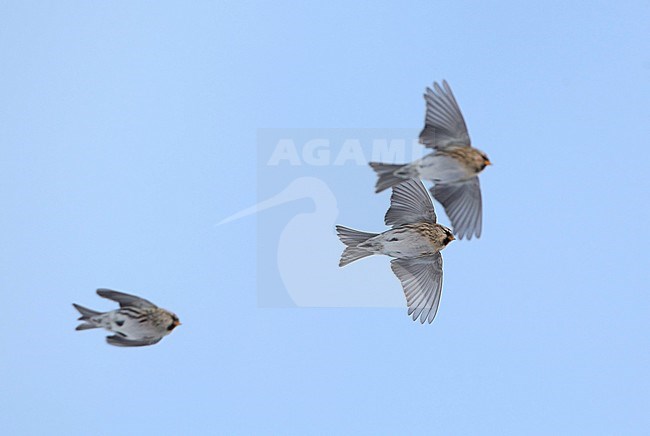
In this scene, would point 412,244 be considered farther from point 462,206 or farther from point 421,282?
point 462,206

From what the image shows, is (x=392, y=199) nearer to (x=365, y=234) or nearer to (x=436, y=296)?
(x=365, y=234)

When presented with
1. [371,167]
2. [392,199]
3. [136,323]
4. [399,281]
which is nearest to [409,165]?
[371,167]

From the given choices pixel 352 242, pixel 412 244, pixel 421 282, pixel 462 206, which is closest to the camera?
pixel 462 206

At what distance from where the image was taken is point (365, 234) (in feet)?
34.7

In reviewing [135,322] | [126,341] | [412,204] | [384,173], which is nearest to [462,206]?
[384,173]

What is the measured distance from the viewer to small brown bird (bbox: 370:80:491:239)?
8.80 metres

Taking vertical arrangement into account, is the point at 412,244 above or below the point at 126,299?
above

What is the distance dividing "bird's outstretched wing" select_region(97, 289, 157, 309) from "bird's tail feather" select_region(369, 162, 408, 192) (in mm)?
2611

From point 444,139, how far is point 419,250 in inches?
79.6

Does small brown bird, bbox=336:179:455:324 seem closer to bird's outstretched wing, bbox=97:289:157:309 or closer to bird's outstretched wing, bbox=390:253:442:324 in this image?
bird's outstretched wing, bbox=390:253:442:324

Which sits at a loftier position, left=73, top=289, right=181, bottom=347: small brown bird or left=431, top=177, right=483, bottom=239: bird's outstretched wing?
left=431, top=177, right=483, bottom=239: bird's outstretched wing

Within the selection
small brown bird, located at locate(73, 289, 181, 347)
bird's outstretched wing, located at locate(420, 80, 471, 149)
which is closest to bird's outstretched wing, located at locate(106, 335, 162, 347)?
small brown bird, located at locate(73, 289, 181, 347)

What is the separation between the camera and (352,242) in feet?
34.8

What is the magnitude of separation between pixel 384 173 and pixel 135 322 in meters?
2.95
